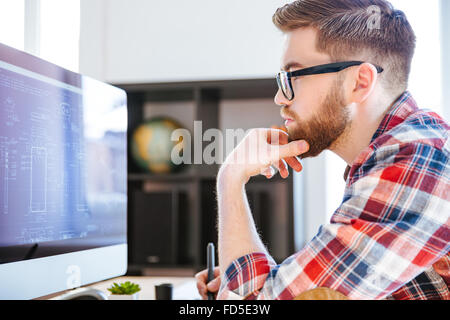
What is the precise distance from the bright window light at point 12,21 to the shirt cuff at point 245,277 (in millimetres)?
1458

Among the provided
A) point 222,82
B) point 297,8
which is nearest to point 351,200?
point 297,8

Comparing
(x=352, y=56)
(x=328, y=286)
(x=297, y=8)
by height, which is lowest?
(x=328, y=286)

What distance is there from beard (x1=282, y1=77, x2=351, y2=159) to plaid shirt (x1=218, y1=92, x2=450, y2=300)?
243 mm

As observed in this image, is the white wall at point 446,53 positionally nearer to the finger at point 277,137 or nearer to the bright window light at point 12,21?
the finger at point 277,137

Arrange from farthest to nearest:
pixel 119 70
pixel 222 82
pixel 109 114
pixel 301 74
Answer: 1. pixel 119 70
2. pixel 222 82
3. pixel 109 114
4. pixel 301 74

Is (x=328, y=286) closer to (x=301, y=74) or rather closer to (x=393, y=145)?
(x=393, y=145)

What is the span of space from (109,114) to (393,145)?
0.65m

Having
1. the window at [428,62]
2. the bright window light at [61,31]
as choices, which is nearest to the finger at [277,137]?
the bright window light at [61,31]

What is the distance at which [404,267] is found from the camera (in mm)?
708

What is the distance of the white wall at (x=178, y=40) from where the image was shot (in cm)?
231

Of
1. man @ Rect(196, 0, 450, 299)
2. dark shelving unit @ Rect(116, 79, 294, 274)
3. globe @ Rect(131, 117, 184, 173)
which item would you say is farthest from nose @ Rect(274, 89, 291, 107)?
globe @ Rect(131, 117, 184, 173)

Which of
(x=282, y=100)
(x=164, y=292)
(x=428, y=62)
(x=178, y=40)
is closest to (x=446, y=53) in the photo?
(x=428, y=62)

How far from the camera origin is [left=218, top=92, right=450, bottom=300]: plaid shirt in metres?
0.70

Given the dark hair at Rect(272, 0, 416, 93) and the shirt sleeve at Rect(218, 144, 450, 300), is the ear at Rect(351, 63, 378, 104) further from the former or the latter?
the shirt sleeve at Rect(218, 144, 450, 300)
